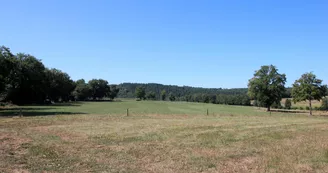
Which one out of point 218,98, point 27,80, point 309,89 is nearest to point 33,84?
point 27,80

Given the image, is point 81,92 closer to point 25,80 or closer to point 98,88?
point 98,88

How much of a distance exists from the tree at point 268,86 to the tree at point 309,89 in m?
14.6

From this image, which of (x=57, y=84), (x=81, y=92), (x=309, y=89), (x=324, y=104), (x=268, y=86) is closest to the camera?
(x=309, y=89)

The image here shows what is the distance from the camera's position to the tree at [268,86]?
65.5 m

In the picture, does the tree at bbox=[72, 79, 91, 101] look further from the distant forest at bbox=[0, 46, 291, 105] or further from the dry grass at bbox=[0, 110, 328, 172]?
the dry grass at bbox=[0, 110, 328, 172]

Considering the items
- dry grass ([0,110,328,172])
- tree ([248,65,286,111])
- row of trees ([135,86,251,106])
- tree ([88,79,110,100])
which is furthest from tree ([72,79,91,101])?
dry grass ([0,110,328,172])

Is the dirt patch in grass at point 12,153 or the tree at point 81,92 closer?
the dirt patch in grass at point 12,153

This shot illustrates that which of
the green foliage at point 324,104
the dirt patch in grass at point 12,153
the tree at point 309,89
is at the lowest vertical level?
the dirt patch in grass at point 12,153

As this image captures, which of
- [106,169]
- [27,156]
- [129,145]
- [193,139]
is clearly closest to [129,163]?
[106,169]

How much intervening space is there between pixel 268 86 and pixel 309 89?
17.5 meters

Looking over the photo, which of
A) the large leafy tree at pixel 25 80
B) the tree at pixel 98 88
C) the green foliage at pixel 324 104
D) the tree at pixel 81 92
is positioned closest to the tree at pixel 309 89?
the green foliage at pixel 324 104

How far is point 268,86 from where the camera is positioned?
65625mm

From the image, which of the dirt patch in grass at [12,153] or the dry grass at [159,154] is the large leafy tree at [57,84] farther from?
the dry grass at [159,154]

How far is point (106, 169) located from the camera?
27.7 feet
